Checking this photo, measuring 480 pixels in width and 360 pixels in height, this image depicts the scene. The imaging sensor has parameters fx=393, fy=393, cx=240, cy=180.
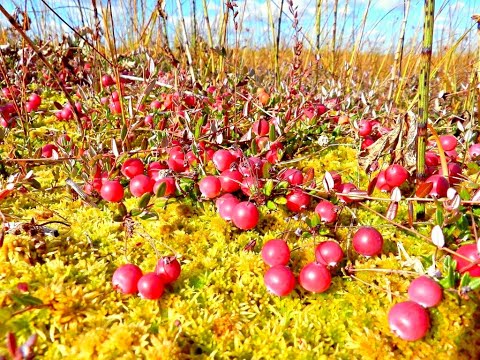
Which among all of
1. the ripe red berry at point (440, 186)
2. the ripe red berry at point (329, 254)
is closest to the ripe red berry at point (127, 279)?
the ripe red berry at point (329, 254)

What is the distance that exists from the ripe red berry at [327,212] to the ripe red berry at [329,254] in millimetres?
→ 282

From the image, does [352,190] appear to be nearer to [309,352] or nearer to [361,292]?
[361,292]

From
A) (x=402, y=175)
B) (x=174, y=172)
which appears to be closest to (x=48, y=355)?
Result: (x=174, y=172)

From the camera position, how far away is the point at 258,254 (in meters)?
1.75

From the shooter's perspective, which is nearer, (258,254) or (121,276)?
(121,276)

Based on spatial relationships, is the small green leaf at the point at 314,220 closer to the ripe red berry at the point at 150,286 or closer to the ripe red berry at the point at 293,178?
the ripe red berry at the point at 293,178

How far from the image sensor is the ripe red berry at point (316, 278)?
57.9 inches

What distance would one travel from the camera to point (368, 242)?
1.60m

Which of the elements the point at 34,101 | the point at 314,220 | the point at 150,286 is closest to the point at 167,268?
the point at 150,286

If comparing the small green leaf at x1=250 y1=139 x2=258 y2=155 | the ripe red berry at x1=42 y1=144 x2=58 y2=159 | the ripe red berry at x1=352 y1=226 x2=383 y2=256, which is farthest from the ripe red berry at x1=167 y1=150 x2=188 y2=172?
the ripe red berry at x1=352 y1=226 x2=383 y2=256

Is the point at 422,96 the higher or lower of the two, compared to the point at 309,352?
higher

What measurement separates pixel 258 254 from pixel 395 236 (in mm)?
694

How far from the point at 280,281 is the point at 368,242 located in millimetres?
416

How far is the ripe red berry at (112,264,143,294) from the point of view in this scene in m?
1.45
